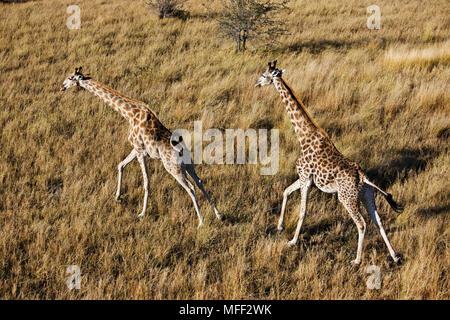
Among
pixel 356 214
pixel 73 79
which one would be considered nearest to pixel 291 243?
pixel 356 214

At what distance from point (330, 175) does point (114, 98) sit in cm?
336

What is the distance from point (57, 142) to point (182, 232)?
11.4 feet

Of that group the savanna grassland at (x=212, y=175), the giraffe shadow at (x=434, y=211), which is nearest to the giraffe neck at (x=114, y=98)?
the savanna grassland at (x=212, y=175)

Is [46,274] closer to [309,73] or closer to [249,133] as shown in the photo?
[249,133]

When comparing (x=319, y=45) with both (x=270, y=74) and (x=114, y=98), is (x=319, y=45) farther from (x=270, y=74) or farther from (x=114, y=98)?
(x=114, y=98)

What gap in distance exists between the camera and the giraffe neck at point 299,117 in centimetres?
492

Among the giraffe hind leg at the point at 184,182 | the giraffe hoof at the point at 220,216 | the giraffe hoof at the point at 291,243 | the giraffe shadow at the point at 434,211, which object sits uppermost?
the giraffe hind leg at the point at 184,182

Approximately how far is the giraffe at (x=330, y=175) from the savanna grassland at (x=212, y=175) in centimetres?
48

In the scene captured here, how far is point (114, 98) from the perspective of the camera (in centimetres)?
583

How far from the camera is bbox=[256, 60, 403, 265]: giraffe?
4461 mm

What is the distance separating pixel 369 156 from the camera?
6.91 m

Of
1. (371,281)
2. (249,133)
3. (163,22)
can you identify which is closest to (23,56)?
(163,22)

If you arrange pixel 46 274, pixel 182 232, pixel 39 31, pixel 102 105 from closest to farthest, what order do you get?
pixel 46 274 → pixel 182 232 → pixel 102 105 → pixel 39 31

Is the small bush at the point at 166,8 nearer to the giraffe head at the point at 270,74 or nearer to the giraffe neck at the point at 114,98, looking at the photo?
the giraffe neck at the point at 114,98
